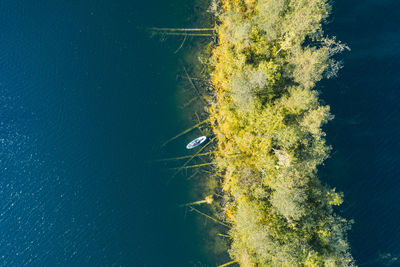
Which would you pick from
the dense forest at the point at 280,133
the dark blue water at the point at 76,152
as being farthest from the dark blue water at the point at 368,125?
the dark blue water at the point at 76,152

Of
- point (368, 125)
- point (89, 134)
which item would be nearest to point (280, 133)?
point (368, 125)

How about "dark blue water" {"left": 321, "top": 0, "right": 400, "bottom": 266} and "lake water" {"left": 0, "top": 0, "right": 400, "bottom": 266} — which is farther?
"lake water" {"left": 0, "top": 0, "right": 400, "bottom": 266}

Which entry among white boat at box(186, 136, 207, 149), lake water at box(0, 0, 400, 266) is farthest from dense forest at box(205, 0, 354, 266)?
lake water at box(0, 0, 400, 266)

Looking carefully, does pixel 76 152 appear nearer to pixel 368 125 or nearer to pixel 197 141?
pixel 197 141

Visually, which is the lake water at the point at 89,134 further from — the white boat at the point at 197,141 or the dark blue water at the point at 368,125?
the dark blue water at the point at 368,125

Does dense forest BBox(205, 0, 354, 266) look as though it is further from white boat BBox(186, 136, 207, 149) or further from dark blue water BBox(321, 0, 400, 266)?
dark blue water BBox(321, 0, 400, 266)

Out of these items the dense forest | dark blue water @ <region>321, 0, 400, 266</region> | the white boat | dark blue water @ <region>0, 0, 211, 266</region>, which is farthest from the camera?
dark blue water @ <region>0, 0, 211, 266</region>

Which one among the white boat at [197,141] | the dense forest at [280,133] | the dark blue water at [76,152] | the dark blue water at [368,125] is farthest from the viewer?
the dark blue water at [76,152]
